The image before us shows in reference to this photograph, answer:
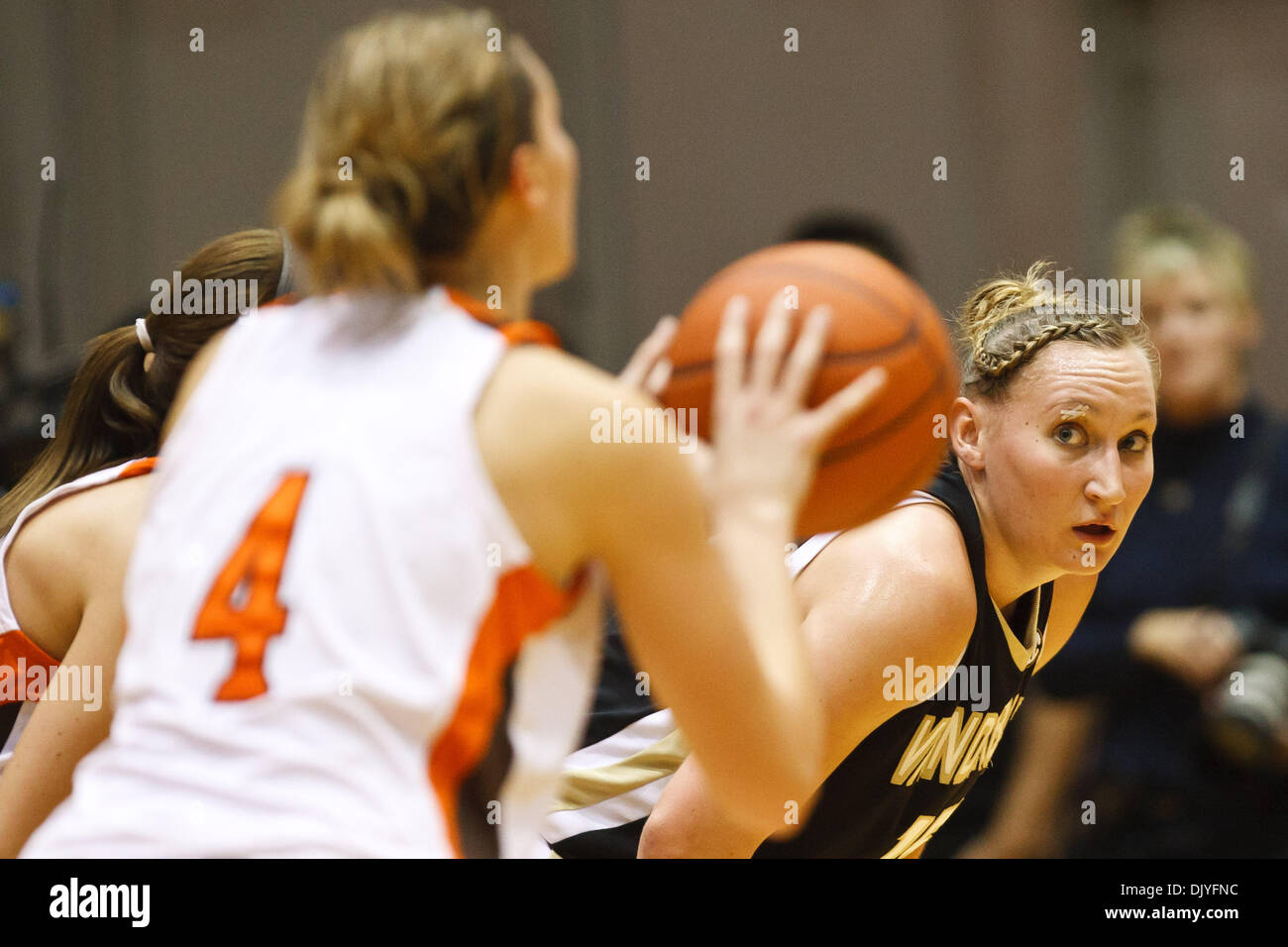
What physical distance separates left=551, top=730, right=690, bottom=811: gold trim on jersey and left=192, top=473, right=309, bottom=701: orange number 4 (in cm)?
189

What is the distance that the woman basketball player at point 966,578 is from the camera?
105 inches

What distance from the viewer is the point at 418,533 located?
1533 millimetres

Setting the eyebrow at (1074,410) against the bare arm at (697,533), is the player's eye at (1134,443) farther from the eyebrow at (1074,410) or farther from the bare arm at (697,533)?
the bare arm at (697,533)

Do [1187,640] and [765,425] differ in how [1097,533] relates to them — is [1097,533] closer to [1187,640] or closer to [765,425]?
[765,425]

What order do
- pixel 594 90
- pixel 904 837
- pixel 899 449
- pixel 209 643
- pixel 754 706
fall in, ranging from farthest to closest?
pixel 594 90 < pixel 904 837 < pixel 899 449 < pixel 754 706 < pixel 209 643

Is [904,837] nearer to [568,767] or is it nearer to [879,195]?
[568,767]

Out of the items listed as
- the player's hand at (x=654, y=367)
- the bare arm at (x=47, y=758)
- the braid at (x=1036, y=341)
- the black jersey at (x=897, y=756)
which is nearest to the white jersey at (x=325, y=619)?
the player's hand at (x=654, y=367)

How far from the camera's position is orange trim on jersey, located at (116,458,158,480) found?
8.99ft

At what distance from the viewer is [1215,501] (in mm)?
4820

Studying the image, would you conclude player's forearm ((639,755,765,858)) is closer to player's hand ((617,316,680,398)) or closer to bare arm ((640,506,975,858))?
bare arm ((640,506,975,858))

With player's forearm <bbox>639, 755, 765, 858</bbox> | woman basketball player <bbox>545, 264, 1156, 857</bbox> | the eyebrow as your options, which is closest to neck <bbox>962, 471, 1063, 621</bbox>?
woman basketball player <bbox>545, 264, 1156, 857</bbox>

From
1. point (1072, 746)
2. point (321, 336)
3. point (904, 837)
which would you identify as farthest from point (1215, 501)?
point (321, 336)

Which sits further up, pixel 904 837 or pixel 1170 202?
pixel 1170 202

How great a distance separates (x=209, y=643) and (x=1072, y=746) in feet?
13.3
